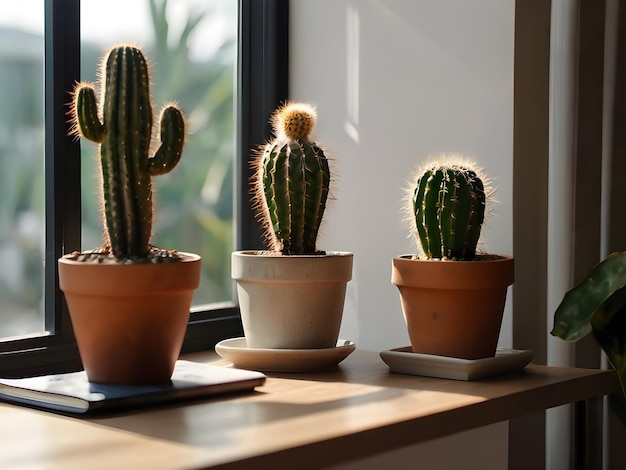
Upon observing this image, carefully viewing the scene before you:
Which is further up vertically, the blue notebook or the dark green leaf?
the dark green leaf

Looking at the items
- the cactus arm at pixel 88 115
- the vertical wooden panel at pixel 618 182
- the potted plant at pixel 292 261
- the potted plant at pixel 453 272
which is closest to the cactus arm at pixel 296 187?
the potted plant at pixel 292 261

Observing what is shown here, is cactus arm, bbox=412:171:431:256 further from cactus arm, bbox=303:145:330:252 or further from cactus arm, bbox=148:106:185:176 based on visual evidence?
cactus arm, bbox=148:106:185:176

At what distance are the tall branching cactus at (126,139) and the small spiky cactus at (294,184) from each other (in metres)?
0.23

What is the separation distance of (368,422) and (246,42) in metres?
1.08

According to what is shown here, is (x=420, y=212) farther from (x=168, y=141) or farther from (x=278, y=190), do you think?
(x=168, y=141)

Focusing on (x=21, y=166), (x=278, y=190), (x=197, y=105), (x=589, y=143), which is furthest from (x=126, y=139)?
(x=589, y=143)

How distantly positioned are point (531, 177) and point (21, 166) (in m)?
0.90

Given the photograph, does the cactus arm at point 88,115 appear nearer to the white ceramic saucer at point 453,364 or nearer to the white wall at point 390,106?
the white ceramic saucer at point 453,364

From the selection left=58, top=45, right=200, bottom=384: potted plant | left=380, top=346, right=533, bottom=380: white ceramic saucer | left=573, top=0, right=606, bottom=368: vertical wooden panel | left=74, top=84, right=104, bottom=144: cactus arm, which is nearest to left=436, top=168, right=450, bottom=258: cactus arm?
left=380, top=346, right=533, bottom=380: white ceramic saucer

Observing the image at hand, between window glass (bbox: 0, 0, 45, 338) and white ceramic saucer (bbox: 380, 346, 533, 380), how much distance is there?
2.09 feet

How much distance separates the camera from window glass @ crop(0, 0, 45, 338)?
4.99 ft

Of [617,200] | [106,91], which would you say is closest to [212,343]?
[106,91]

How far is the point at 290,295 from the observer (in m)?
1.42

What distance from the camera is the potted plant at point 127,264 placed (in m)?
1.17
